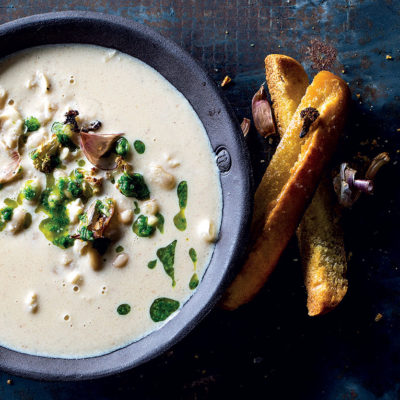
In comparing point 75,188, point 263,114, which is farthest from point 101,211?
point 263,114

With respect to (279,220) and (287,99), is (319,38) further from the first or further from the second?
(279,220)

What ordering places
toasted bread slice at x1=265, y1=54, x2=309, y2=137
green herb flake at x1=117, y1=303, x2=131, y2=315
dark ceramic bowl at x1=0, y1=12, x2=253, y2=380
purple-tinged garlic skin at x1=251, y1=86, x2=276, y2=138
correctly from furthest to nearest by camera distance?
purple-tinged garlic skin at x1=251, y1=86, x2=276, y2=138 < toasted bread slice at x1=265, y1=54, x2=309, y2=137 < green herb flake at x1=117, y1=303, x2=131, y2=315 < dark ceramic bowl at x1=0, y1=12, x2=253, y2=380

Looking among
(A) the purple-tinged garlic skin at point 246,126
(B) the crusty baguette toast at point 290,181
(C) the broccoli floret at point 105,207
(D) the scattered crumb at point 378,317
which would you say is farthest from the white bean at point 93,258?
(D) the scattered crumb at point 378,317

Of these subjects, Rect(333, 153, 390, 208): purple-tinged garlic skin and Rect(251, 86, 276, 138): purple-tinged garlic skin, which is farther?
Rect(251, 86, 276, 138): purple-tinged garlic skin

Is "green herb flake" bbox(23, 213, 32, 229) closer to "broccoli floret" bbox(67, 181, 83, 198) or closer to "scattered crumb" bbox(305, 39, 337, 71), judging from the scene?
"broccoli floret" bbox(67, 181, 83, 198)

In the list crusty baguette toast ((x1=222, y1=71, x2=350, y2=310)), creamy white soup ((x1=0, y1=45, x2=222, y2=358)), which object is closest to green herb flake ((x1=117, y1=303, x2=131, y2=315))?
creamy white soup ((x1=0, y1=45, x2=222, y2=358))

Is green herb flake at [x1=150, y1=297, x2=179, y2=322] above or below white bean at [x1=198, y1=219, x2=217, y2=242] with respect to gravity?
below

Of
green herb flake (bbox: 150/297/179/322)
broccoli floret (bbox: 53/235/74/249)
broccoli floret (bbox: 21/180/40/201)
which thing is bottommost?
green herb flake (bbox: 150/297/179/322)
